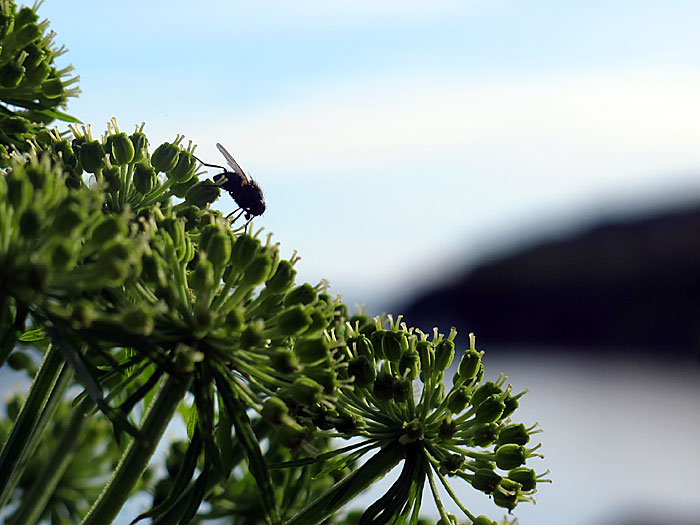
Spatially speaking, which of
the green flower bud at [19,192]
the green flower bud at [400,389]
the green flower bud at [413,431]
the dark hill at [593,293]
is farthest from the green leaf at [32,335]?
the dark hill at [593,293]

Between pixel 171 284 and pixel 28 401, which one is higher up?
pixel 171 284

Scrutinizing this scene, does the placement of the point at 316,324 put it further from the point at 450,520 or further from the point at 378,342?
the point at 450,520

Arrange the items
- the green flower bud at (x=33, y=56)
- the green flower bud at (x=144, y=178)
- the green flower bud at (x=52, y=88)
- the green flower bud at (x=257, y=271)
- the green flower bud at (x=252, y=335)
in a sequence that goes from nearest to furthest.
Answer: the green flower bud at (x=252, y=335) < the green flower bud at (x=257, y=271) < the green flower bud at (x=144, y=178) < the green flower bud at (x=33, y=56) < the green flower bud at (x=52, y=88)

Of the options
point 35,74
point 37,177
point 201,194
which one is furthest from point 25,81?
point 37,177

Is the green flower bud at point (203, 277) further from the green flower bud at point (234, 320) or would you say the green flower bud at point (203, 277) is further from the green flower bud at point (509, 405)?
the green flower bud at point (509, 405)

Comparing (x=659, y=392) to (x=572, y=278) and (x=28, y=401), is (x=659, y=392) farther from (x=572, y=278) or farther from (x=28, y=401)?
(x=28, y=401)

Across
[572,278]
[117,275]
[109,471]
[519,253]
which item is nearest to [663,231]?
[572,278]

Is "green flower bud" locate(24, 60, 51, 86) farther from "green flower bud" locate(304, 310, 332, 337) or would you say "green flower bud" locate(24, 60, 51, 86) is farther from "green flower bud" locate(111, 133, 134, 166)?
"green flower bud" locate(304, 310, 332, 337)
